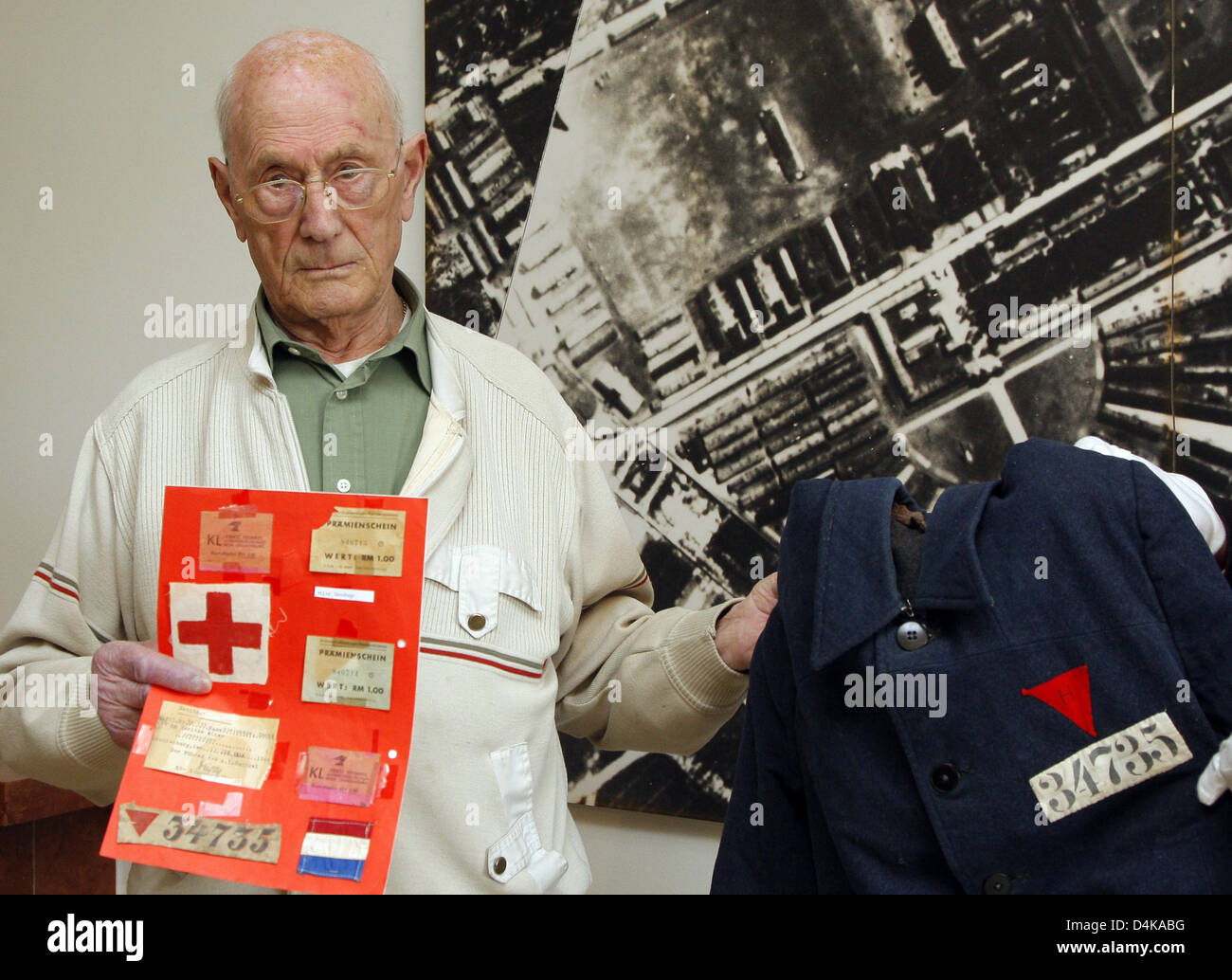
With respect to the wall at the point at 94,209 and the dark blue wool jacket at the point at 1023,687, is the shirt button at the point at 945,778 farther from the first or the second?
the wall at the point at 94,209

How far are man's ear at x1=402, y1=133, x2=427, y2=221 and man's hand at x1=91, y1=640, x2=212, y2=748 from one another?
56 cm

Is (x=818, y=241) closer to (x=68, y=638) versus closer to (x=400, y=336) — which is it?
(x=400, y=336)

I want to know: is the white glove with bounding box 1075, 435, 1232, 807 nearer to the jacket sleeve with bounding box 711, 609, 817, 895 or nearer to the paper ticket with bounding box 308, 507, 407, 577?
the jacket sleeve with bounding box 711, 609, 817, 895

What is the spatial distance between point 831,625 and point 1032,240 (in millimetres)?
882

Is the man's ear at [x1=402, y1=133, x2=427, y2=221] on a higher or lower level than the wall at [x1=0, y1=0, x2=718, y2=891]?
lower

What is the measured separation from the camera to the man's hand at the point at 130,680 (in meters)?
0.97

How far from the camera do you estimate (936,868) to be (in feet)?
2.93

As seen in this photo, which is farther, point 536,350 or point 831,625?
point 536,350

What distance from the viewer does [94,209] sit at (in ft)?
7.61

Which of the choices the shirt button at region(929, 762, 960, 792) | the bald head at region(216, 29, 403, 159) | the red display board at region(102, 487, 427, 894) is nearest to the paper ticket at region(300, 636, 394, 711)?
the red display board at region(102, 487, 427, 894)

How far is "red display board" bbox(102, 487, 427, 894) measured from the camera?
0.92m

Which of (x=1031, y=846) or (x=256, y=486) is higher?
(x=256, y=486)
